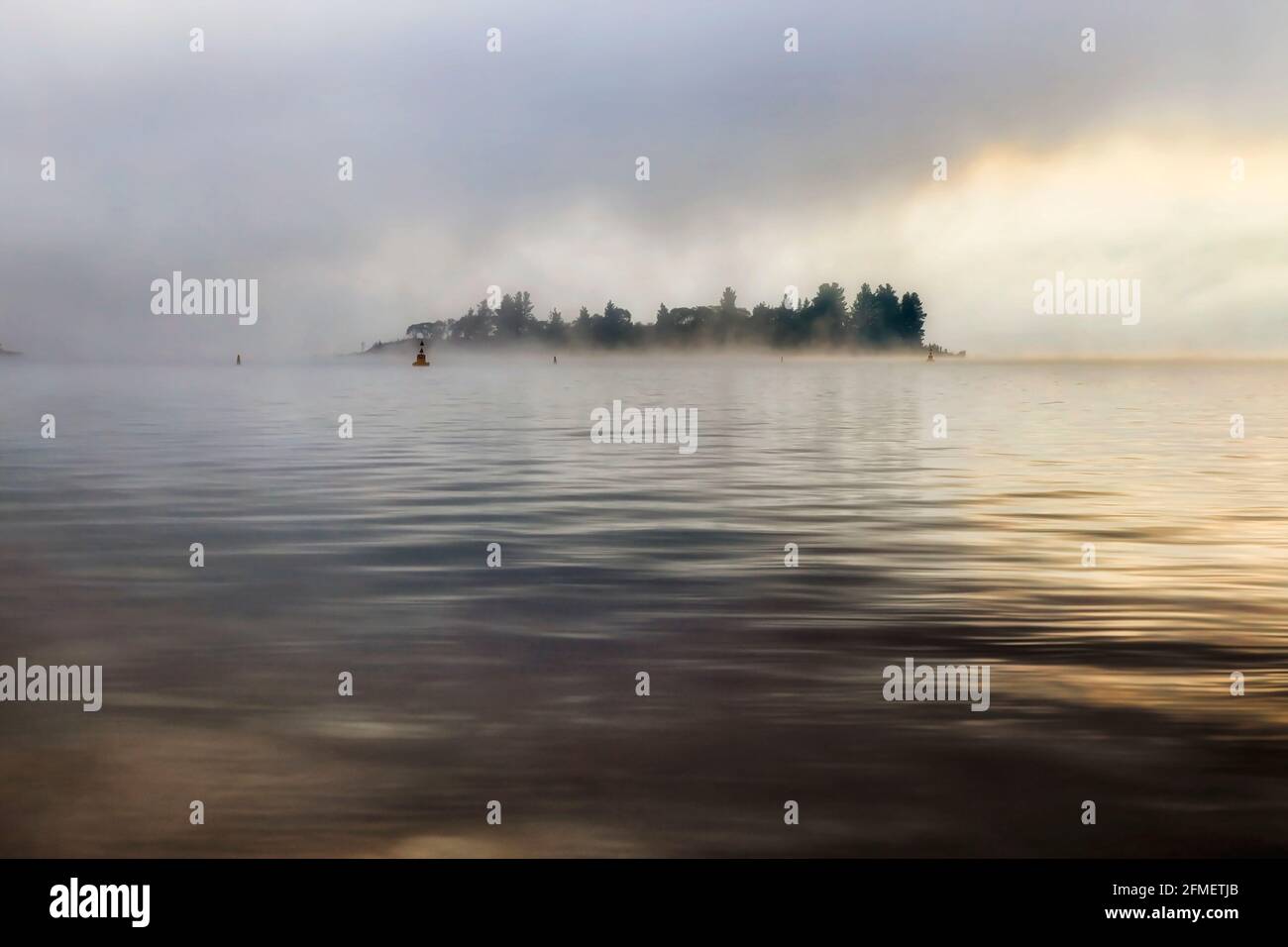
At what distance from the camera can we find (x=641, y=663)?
14.1 metres

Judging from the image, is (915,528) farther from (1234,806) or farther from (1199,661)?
(1234,806)

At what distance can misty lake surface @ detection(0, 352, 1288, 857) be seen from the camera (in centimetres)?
986

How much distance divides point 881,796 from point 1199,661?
18.5ft

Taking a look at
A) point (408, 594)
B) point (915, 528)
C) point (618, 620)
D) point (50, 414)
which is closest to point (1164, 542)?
point (915, 528)

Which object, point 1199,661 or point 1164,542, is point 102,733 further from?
point 1164,542

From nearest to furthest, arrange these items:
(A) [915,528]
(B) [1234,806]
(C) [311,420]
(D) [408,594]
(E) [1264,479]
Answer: (B) [1234,806]
(D) [408,594]
(A) [915,528]
(E) [1264,479]
(C) [311,420]

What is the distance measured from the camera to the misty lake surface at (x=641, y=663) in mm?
9859

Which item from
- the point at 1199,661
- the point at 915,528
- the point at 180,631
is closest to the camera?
the point at 1199,661

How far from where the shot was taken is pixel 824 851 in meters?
9.35

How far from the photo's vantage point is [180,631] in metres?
15.6
